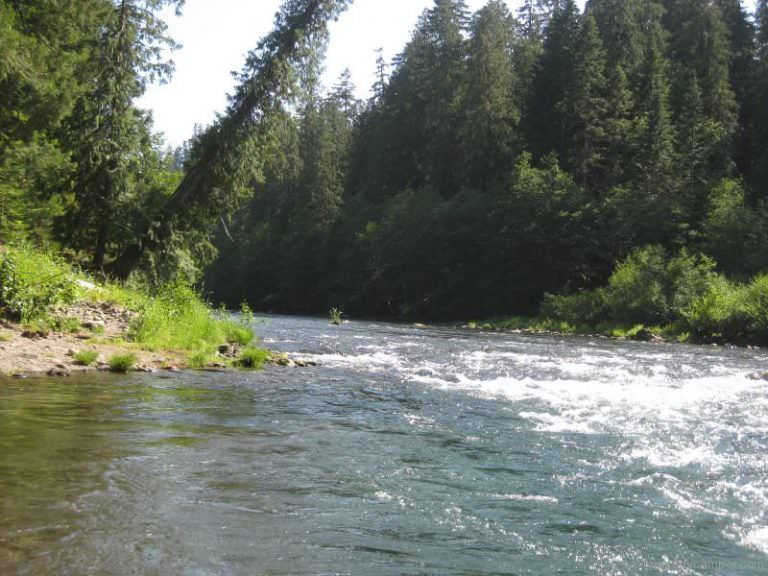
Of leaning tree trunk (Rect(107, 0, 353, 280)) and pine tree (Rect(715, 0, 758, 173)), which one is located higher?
pine tree (Rect(715, 0, 758, 173))

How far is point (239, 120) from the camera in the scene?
2630 cm

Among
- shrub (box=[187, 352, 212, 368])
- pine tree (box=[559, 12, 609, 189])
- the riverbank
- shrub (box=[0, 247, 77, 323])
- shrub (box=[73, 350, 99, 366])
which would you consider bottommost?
shrub (box=[187, 352, 212, 368])

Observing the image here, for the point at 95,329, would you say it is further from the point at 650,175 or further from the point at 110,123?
the point at 650,175

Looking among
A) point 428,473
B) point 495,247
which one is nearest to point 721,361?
point 428,473

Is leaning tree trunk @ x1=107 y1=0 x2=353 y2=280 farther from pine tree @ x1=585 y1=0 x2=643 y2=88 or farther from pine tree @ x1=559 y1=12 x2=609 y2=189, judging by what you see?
pine tree @ x1=585 y1=0 x2=643 y2=88

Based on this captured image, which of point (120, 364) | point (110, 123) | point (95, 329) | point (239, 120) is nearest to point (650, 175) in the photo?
point (239, 120)

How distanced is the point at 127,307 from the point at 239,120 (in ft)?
33.9

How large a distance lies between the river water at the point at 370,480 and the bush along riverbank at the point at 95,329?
5.04 feet

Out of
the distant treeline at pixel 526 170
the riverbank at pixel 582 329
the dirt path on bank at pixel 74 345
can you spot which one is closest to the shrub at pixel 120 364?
the dirt path on bank at pixel 74 345

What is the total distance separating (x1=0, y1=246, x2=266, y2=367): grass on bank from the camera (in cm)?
1458

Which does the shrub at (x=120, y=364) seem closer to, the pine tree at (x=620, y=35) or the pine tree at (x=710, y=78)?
the pine tree at (x=710, y=78)

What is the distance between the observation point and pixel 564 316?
4572 centimetres

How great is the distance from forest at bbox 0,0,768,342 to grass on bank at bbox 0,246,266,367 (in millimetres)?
4140

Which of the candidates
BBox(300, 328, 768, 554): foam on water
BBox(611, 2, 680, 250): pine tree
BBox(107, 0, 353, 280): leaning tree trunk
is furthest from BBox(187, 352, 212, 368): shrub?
BBox(611, 2, 680, 250): pine tree
